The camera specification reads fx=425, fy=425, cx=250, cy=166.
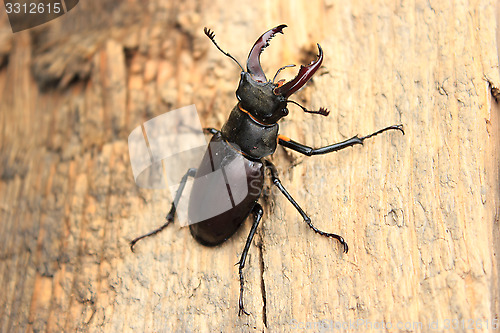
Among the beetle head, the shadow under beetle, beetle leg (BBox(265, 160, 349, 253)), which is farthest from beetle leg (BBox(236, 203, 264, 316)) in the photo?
the beetle head

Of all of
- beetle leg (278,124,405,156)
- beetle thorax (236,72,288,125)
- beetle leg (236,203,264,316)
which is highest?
beetle thorax (236,72,288,125)

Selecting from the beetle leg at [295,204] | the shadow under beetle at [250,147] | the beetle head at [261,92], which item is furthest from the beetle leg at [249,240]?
the beetle head at [261,92]

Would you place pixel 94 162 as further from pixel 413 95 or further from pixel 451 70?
pixel 451 70

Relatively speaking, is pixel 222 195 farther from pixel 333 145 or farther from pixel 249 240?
pixel 333 145

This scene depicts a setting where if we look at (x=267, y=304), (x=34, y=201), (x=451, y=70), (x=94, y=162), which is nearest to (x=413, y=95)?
(x=451, y=70)

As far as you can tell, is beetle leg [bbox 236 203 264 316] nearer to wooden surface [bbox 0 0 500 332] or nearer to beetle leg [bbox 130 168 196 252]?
wooden surface [bbox 0 0 500 332]

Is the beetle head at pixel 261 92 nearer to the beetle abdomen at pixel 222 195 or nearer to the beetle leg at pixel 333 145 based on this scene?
the beetle leg at pixel 333 145

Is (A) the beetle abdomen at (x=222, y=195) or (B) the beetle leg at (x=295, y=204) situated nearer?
(B) the beetle leg at (x=295, y=204)

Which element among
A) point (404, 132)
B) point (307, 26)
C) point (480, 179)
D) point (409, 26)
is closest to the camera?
point (480, 179)
